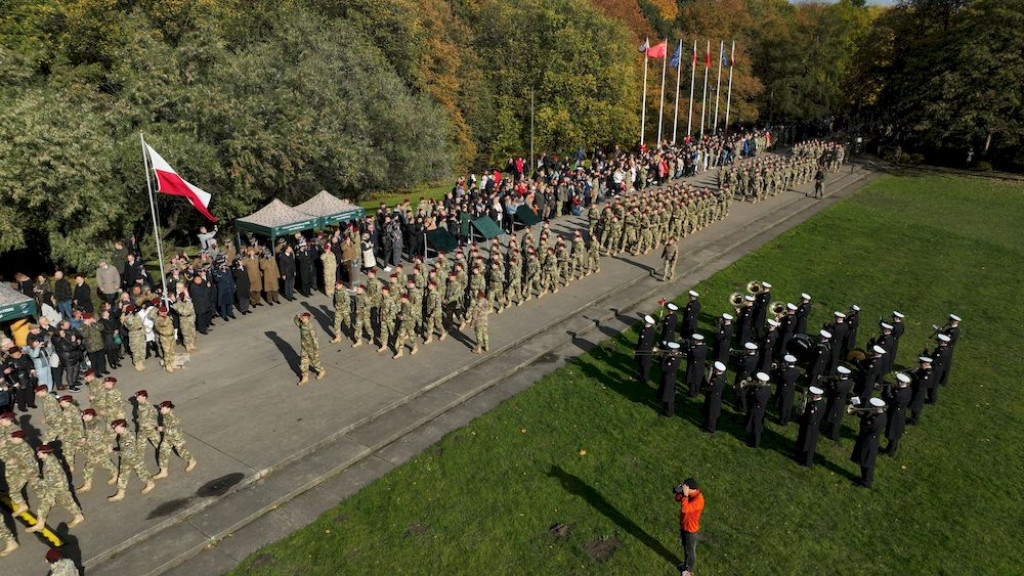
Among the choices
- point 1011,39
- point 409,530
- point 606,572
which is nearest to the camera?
point 606,572

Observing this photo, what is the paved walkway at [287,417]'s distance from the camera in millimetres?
9789

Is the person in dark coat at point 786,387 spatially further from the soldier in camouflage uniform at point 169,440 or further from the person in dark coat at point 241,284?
the person in dark coat at point 241,284

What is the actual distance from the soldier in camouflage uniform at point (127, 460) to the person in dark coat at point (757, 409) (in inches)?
414

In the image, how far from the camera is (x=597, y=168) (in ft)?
104

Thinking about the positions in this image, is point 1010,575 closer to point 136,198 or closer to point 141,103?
point 136,198

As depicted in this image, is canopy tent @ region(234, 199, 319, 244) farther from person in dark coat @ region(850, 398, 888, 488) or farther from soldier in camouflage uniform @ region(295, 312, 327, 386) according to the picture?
person in dark coat @ region(850, 398, 888, 488)

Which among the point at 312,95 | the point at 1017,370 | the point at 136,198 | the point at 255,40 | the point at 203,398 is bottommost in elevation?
the point at 1017,370

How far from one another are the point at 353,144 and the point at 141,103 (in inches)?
314

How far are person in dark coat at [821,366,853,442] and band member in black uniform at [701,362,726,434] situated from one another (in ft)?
6.81

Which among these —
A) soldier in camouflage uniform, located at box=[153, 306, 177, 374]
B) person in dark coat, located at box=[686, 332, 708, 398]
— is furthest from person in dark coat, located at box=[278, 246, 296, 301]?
person in dark coat, located at box=[686, 332, 708, 398]

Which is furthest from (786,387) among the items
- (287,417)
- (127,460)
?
(127,460)

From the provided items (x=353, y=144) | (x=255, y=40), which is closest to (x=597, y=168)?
(x=353, y=144)

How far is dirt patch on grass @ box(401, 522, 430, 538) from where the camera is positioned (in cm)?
1005

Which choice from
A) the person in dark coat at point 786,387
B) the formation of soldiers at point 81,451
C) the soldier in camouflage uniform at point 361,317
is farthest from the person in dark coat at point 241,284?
the person in dark coat at point 786,387
